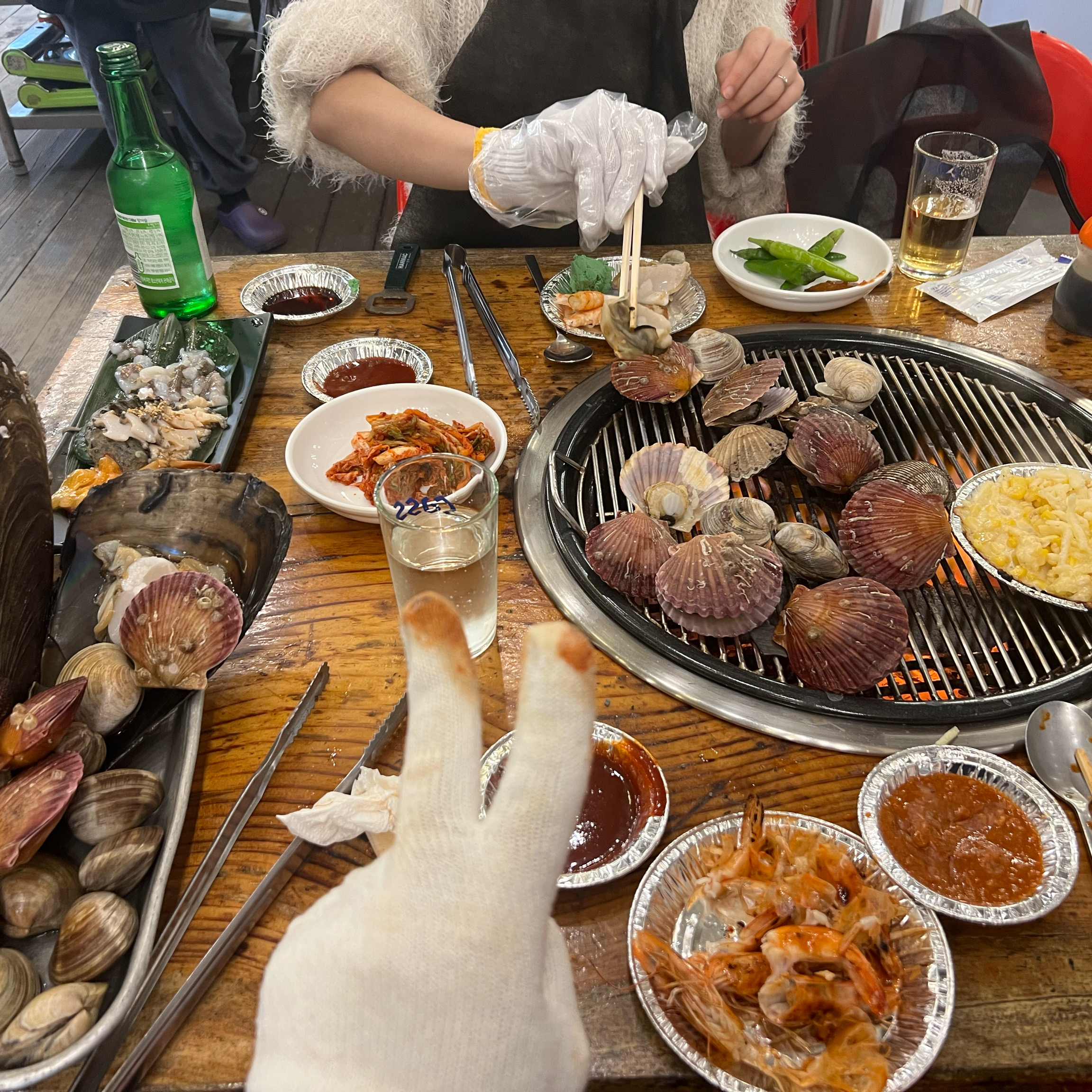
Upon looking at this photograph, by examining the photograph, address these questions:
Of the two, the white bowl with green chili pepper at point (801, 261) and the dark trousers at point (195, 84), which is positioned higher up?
the white bowl with green chili pepper at point (801, 261)

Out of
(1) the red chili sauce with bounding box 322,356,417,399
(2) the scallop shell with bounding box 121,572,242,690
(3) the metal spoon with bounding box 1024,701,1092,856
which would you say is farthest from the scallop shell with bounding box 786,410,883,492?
(2) the scallop shell with bounding box 121,572,242,690

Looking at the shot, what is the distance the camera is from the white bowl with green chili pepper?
1.72m

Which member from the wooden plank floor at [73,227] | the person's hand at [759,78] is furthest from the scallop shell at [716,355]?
the wooden plank floor at [73,227]

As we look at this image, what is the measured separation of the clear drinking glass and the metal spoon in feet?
2.21

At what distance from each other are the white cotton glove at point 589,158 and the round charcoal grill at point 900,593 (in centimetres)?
32

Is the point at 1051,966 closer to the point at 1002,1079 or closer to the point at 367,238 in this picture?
the point at 1002,1079

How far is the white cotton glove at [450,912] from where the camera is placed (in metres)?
0.52

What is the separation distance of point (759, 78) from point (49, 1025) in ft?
6.83

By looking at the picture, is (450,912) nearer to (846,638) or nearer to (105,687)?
(105,687)

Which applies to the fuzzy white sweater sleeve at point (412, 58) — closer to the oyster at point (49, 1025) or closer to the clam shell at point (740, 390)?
the clam shell at point (740, 390)

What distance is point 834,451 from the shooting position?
1303 mm

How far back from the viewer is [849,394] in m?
1.46

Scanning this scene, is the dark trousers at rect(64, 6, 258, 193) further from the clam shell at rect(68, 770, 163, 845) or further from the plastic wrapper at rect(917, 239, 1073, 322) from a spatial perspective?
the clam shell at rect(68, 770, 163, 845)

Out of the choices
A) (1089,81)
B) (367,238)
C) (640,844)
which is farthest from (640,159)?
(367,238)
